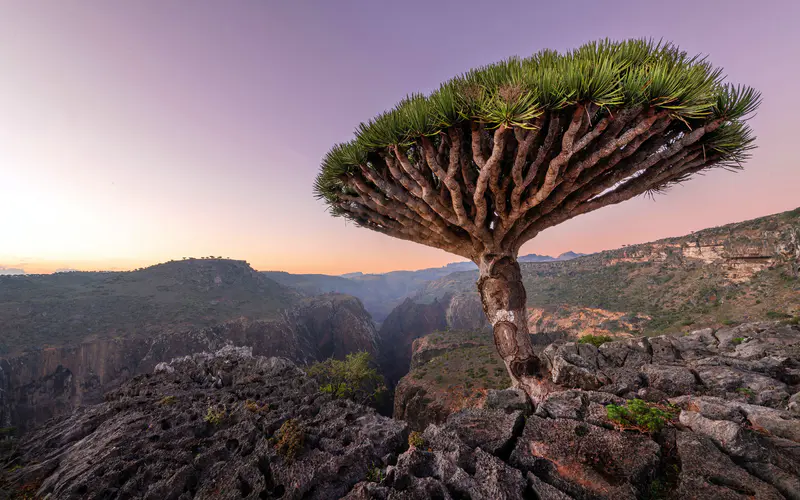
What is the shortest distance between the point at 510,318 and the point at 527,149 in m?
3.98

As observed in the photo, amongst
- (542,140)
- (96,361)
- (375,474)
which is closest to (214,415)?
(375,474)

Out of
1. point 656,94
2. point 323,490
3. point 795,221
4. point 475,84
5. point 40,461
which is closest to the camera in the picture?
point 323,490

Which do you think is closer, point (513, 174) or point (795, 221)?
point (513, 174)

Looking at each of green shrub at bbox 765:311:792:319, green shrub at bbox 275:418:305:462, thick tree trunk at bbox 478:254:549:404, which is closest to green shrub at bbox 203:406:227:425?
green shrub at bbox 275:418:305:462

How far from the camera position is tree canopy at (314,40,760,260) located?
164 inches

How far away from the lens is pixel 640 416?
335 centimetres

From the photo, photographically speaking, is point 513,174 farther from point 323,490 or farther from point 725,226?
point 725,226

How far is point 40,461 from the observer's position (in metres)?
5.87

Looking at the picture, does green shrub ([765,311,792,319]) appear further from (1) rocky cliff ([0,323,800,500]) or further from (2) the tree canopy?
(2) the tree canopy

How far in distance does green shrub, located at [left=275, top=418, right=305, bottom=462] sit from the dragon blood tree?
4901 millimetres

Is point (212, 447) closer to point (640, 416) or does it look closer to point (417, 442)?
point (417, 442)

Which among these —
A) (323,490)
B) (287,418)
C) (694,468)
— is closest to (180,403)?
(287,418)

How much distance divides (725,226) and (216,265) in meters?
118

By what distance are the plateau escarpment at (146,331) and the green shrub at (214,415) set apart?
50.7 m
